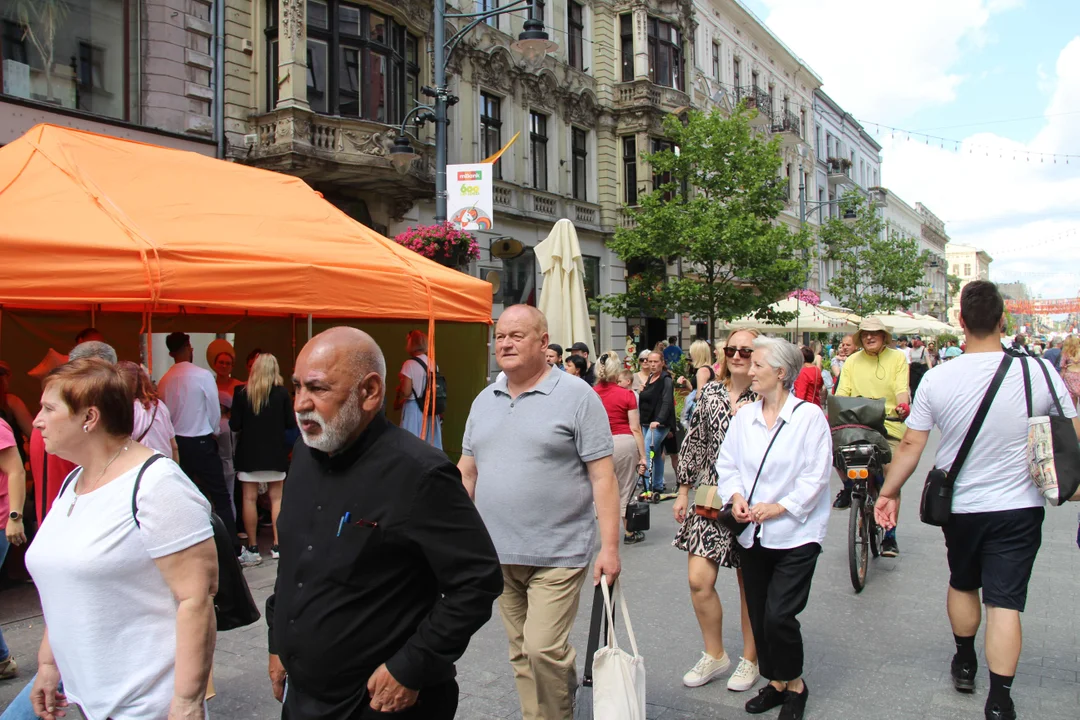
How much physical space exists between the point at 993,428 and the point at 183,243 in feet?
17.6

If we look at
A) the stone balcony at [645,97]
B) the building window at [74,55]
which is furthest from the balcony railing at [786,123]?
the building window at [74,55]

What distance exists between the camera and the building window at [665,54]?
26203mm

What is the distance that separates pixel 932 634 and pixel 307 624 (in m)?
4.29

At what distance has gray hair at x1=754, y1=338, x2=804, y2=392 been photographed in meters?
3.97

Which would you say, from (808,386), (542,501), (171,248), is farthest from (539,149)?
(542,501)

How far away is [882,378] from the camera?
6.94 m

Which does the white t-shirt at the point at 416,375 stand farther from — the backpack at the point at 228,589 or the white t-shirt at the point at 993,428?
the backpack at the point at 228,589

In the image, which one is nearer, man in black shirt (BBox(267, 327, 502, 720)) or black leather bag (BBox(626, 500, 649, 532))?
man in black shirt (BBox(267, 327, 502, 720))

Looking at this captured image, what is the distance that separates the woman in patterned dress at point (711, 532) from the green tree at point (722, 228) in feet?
54.7

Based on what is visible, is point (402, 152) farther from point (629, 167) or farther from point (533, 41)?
point (629, 167)

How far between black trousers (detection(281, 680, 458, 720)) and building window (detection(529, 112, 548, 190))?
21078 mm

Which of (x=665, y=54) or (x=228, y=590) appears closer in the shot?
(x=228, y=590)

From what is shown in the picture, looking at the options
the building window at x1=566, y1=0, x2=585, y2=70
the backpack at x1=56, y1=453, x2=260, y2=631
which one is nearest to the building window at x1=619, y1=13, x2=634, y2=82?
the building window at x1=566, y1=0, x2=585, y2=70

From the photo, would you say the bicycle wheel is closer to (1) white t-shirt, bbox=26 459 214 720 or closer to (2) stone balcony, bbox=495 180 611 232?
(1) white t-shirt, bbox=26 459 214 720
